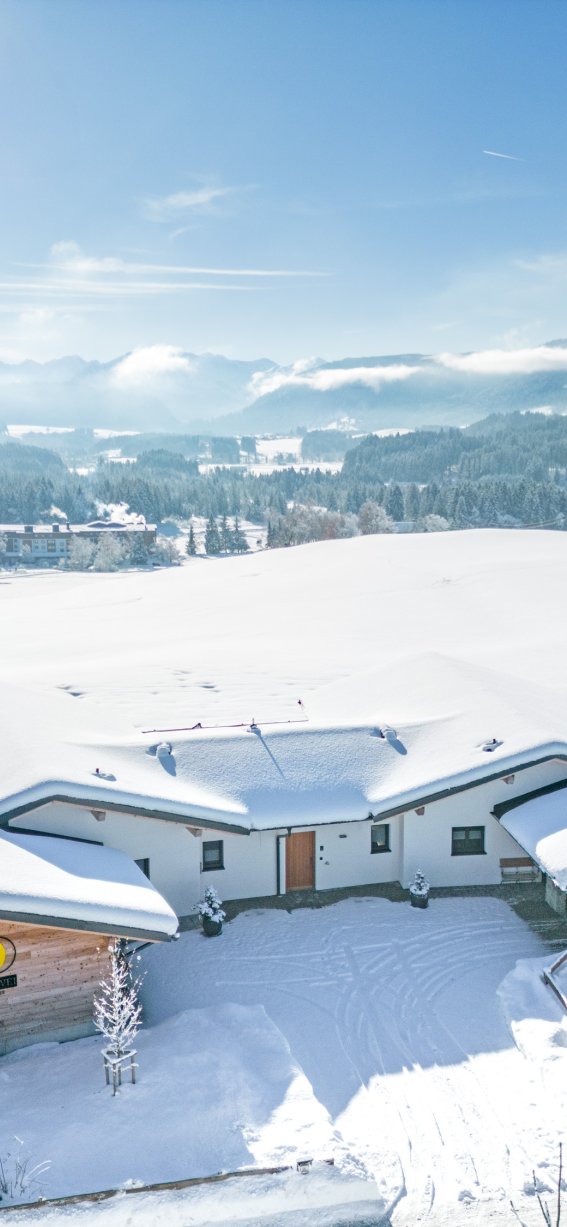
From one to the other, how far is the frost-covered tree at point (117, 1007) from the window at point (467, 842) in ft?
30.1

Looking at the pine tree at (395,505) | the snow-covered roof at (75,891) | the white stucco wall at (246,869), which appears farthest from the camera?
the pine tree at (395,505)

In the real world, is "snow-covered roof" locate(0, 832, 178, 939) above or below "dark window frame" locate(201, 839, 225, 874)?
above

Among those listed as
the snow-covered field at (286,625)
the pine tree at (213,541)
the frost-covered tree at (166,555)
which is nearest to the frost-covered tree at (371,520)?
the pine tree at (213,541)

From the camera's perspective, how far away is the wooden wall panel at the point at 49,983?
49.6 feet

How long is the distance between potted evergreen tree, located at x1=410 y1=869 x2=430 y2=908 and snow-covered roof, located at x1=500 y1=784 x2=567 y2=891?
2450mm

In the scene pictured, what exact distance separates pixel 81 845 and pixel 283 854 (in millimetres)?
5419

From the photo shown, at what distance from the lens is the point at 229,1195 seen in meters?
11.3

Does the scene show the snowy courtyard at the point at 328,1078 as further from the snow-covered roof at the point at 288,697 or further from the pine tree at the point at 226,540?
the pine tree at the point at 226,540

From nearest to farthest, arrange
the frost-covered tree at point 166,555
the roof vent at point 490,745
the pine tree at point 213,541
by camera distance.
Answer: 1. the roof vent at point 490,745
2. the frost-covered tree at point 166,555
3. the pine tree at point 213,541

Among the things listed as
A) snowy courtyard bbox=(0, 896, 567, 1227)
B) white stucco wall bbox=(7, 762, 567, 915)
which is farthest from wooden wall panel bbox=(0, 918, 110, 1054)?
white stucco wall bbox=(7, 762, 567, 915)

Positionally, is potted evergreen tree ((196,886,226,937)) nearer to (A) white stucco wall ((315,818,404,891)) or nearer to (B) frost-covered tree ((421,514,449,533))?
(A) white stucco wall ((315,818,404,891))

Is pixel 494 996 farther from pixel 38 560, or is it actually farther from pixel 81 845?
pixel 38 560

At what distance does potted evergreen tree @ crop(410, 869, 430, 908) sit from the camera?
20.3 meters

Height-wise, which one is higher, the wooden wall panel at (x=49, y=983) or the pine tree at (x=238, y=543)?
the pine tree at (x=238, y=543)
